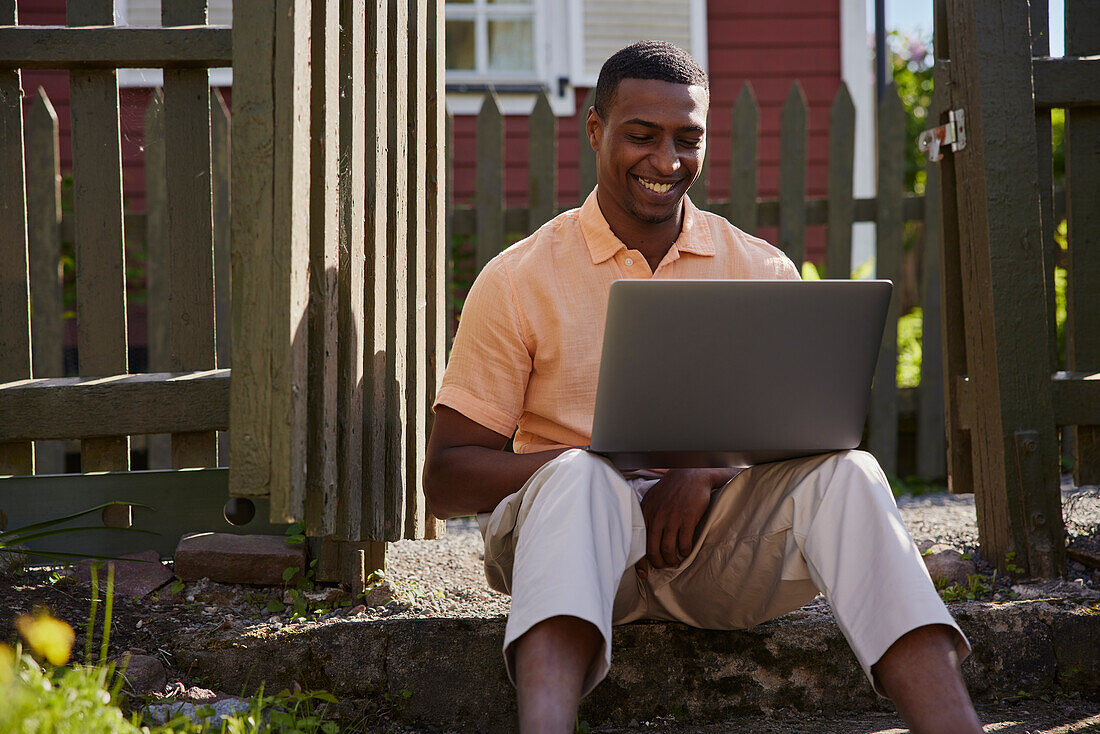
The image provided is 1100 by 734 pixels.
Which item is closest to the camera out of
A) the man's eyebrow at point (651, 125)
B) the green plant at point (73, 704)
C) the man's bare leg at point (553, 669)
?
the green plant at point (73, 704)

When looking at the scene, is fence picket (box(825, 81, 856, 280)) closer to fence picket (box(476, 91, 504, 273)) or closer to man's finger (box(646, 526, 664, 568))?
fence picket (box(476, 91, 504, 273))

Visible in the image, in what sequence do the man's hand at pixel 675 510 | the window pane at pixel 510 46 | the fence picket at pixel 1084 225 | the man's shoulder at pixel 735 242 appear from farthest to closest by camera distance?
the window pane at pixel 510 46
the fence picket at pixel 1084 225
the man's shoulder at pixel 735 242
the man's hand at pixel 675 510

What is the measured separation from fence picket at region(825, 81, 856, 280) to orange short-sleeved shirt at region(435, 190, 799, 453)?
A: 239 cm

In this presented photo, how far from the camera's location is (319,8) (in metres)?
2.06

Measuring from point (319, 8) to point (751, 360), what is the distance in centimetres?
108

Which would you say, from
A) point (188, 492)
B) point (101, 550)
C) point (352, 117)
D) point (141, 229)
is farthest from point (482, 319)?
point (141, 229)

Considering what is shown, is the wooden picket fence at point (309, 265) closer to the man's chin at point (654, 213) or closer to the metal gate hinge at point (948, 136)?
the man's chin at point (654, 213)

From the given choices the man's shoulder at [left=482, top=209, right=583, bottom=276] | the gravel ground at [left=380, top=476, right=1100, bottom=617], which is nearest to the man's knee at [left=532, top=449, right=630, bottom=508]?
the man's shoulder at [left=482, top=209, right=583, bottom=276]

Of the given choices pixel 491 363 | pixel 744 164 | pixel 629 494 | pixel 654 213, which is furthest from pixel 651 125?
pixel 744 164

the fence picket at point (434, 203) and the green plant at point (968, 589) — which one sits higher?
the fence picket at point (434, 203)

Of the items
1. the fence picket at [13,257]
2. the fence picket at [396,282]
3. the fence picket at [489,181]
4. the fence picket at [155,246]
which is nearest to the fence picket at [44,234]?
the fence picket at [155,246]

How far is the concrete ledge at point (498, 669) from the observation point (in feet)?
7.57

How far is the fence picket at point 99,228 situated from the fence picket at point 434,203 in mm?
811

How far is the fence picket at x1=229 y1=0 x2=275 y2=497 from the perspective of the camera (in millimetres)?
1861
